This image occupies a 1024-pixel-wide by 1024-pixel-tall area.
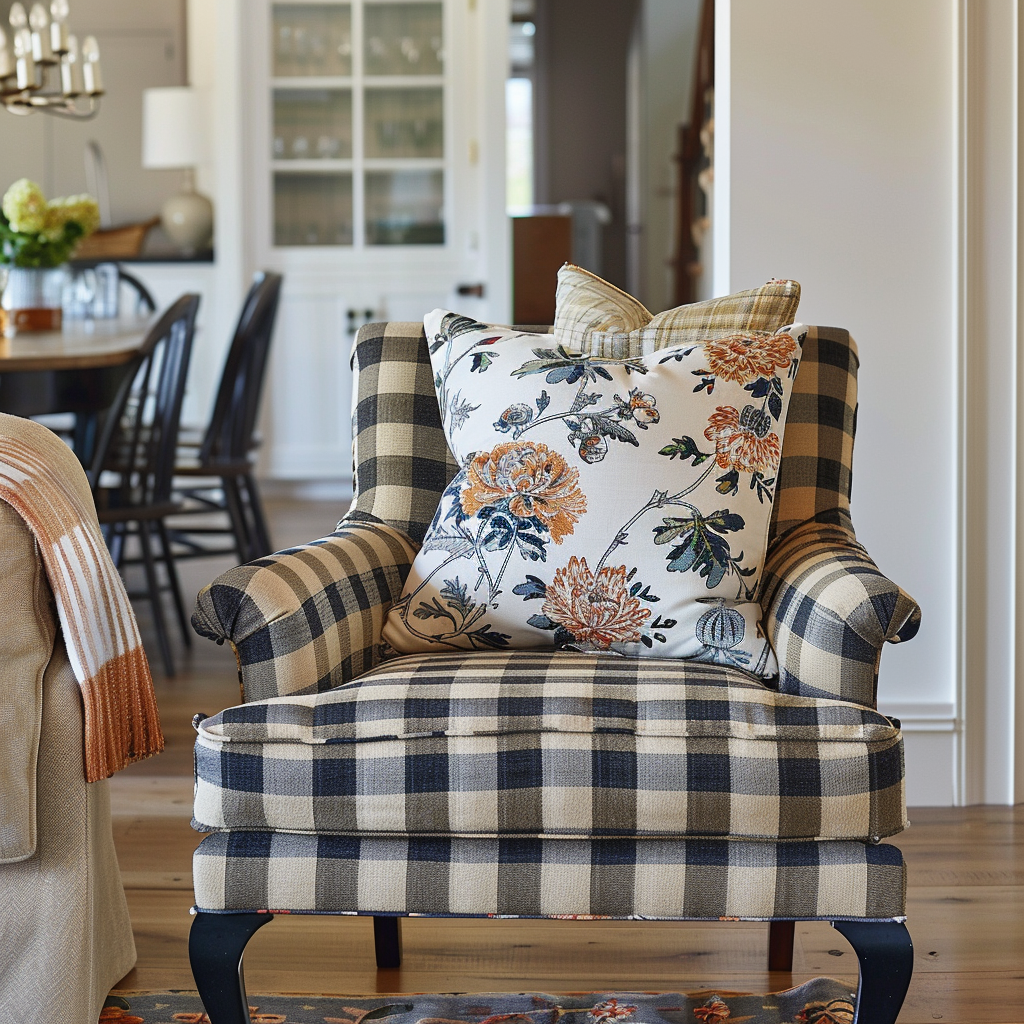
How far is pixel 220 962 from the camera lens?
121cm

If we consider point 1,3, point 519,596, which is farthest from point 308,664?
point 1,3

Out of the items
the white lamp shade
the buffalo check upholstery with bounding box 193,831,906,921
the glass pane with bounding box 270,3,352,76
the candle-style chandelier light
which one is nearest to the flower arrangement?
the candle-style chandelier light

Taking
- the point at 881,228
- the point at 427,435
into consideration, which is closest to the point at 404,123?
the point at 881,228

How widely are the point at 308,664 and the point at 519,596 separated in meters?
0.27

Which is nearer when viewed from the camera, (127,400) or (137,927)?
(137,927)

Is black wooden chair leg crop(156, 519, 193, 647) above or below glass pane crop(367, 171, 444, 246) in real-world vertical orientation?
below

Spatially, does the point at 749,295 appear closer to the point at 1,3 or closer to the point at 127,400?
the point at 127,400

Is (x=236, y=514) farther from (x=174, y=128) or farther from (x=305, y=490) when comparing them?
(x=174, y=128)

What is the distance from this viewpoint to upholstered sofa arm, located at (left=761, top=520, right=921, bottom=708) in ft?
4.13

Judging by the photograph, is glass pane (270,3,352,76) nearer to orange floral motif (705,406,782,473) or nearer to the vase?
the vase

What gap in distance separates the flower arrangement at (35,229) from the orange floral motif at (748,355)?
244cm

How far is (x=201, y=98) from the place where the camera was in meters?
5.28

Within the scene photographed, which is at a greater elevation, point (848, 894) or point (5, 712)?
point (5, 712)

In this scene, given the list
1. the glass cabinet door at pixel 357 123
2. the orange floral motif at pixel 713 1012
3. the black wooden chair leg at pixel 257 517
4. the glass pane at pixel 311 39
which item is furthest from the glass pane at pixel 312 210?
the orange floral motif at pixel 713 1012
